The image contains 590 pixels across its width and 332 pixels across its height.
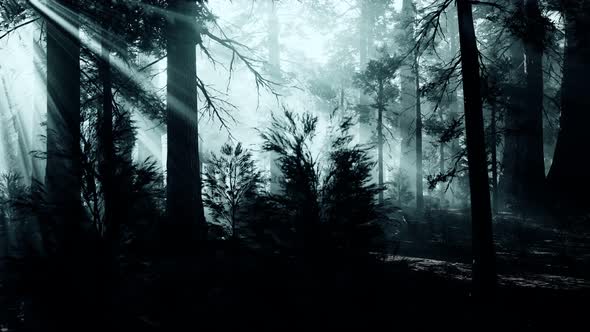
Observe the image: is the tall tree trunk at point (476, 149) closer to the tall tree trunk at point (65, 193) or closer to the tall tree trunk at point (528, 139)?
the tall tree trunk at point (65, 193)

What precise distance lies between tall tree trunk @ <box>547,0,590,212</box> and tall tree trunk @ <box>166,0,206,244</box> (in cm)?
1372

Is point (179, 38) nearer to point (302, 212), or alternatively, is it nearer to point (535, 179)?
point (302, 212)

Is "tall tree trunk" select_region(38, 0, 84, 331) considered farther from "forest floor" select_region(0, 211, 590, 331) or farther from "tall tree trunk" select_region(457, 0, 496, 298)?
"tall tree trunk" select_region(457, 0, 496, 298)

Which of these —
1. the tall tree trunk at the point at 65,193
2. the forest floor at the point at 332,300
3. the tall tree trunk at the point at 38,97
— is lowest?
the forest floor at the point at 332,300

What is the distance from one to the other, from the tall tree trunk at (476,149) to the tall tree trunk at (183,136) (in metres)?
5.06

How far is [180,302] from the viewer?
15.7 feet

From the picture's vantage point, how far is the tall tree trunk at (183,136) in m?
7.46

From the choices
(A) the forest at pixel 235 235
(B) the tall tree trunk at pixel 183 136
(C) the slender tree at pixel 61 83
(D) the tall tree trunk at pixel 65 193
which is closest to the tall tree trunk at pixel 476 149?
(A) the forest at pixel 235 235

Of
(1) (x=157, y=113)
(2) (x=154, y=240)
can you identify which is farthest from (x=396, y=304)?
(1) (x=157, y=113)

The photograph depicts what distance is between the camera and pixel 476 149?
5.86 meters

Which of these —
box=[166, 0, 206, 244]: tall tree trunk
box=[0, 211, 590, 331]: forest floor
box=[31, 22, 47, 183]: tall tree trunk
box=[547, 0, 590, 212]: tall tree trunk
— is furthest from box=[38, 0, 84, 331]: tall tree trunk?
box=[547, 0, 590, 212]: tall tree trunk

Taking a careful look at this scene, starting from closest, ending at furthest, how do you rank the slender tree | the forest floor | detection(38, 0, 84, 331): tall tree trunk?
1. detection(38, 0, 84, 331): tall tree trunk
2. the forest floor
3. the slender tree

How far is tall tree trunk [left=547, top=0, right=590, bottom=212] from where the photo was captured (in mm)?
13906

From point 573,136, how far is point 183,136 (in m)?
14.6
